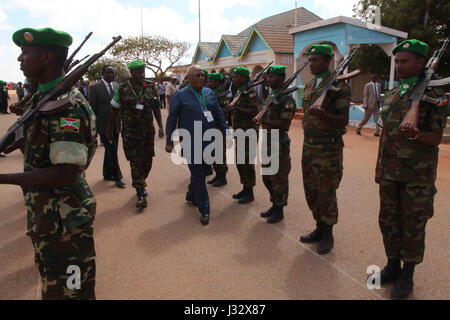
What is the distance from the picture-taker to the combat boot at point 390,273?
283 cm

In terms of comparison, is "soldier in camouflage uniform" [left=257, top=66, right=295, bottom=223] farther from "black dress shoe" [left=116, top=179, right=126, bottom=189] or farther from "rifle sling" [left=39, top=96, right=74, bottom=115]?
"black dress shoe" [left=116, top=179, right=126, bottom=189]

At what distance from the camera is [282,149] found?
4047 millimetres

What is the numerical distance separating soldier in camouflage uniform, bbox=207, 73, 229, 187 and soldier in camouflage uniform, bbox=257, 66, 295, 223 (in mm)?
1741

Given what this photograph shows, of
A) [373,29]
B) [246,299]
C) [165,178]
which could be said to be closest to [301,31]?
[373,29]

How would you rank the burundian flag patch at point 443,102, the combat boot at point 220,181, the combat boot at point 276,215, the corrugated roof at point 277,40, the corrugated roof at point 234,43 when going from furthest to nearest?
the corrugated roof at point 234,43
the corrugated roof at point 277,40
the combat boot at point 220,181
the combat boot at point 276,215
the burundian flag patch at point 443,102

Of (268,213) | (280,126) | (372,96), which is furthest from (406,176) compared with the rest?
(372,96)

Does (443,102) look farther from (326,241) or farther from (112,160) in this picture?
(112,160)

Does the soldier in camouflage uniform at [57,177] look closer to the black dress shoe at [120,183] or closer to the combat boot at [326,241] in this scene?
the combat boot at [326,241]

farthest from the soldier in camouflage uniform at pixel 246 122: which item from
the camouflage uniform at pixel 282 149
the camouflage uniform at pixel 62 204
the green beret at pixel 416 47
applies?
the camouflage uniform at pixel 62 204

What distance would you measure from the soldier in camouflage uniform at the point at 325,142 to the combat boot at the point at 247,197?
1564 mm

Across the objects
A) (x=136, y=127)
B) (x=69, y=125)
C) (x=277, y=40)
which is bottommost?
(x=136, y=127)

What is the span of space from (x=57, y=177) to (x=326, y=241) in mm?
2674
